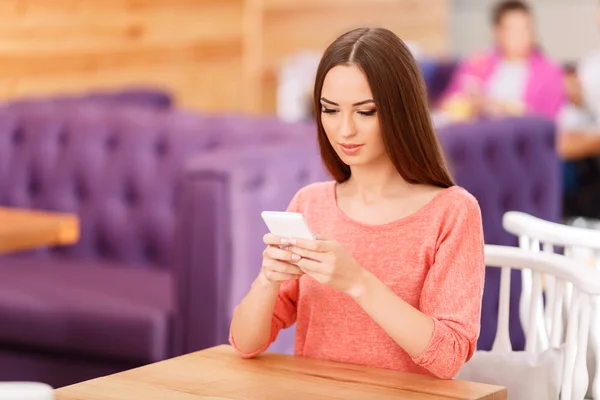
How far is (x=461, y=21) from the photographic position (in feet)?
32.1

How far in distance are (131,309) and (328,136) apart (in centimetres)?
196

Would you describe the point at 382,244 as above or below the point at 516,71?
below

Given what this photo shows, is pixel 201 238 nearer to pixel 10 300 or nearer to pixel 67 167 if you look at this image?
pixel 10 300

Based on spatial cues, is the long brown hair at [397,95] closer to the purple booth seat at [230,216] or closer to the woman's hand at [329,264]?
the woman's hand at [329,264]

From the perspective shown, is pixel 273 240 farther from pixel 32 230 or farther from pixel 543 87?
pixel 543 87

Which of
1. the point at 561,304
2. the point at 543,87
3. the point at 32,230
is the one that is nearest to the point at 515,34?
the point at 543,87

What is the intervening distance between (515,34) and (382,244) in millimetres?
5408

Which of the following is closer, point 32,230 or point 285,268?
point 285,268

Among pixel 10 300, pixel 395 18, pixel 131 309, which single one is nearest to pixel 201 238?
pixel 131 309

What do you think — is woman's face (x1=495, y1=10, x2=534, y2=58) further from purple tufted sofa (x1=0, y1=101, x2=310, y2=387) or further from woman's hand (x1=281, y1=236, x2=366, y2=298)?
woman's hand (x1=281, y1=236, x2=366, y2=298)

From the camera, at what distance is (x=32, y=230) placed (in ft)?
12.0

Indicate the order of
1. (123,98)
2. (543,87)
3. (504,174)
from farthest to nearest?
(543,87) → (123,98) → (504,174)

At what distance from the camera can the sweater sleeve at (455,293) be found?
1905 mm

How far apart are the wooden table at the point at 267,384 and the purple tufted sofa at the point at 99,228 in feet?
5.88
